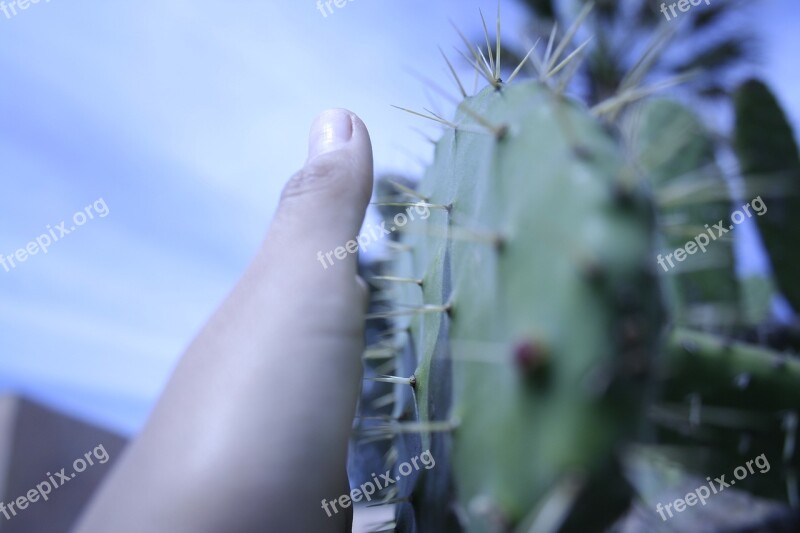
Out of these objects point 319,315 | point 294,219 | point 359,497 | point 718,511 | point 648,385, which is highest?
point 294,219

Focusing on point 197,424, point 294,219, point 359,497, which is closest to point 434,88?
point 294,219

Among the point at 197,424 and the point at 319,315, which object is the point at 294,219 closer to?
the point at 319,315

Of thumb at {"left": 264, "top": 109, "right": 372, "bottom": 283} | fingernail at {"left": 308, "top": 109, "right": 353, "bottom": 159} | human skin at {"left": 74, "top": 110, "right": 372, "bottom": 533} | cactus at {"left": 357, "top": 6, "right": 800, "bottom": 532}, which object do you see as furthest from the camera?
fingernail at {"left": 308, "top": 109, "right": 353, "bottom": 159}

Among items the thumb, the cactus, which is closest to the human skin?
the thumb

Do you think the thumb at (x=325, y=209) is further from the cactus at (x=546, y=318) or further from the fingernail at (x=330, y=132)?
the cactus at (x=546, y=318)

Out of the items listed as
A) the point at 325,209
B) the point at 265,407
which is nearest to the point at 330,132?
the point at 325,209

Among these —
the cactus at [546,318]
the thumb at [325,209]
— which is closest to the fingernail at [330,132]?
the thumb at [325,209]

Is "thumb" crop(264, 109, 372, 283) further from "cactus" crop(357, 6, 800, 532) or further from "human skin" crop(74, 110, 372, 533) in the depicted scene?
"cactus" crop(357, 6, 800, 532)
